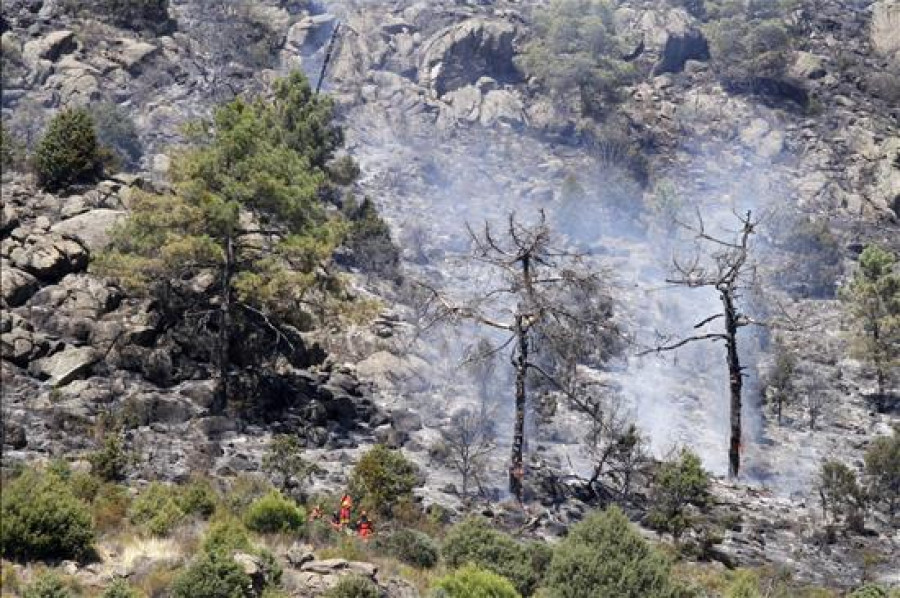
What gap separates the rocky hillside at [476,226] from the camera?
77.8 ft

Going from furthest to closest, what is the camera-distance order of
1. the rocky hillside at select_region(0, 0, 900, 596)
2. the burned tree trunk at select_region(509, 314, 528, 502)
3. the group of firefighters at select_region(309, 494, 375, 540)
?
1. the rocky hillside at select_region(0, 0, 900, 596)
2. the burned tree trunk at select_region(509, 314, 528, 502)
3. the group of firefighters at select_region(309, 494, 375, 540)

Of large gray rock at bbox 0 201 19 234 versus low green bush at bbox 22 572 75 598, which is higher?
large gray rock at bbox 0 201 19 234

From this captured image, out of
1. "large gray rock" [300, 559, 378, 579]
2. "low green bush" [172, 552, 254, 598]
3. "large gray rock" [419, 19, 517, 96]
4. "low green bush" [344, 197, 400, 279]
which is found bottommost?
"large gray rock" [300, 559, 378, 579]

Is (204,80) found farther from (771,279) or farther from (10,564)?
(10,564)

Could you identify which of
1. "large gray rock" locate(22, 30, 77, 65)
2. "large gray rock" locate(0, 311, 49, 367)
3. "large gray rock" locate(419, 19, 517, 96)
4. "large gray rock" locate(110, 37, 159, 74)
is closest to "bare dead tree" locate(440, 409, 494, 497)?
"large gray rock" locate(0, 311, 49, 367)

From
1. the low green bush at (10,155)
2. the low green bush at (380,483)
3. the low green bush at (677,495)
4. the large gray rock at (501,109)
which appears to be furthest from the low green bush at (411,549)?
the large gray rock at (501,109)

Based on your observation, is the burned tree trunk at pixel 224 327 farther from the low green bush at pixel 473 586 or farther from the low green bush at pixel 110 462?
the low green bush at pixel 473 586

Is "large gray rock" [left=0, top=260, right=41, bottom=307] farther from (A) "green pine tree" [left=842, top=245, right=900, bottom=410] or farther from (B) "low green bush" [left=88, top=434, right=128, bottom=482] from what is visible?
(A) "green pine tree" [left=842, top=245, right=900, bottom=410]

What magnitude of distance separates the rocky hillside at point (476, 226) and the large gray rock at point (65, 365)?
75mm

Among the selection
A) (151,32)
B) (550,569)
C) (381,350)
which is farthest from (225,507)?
(151,32)

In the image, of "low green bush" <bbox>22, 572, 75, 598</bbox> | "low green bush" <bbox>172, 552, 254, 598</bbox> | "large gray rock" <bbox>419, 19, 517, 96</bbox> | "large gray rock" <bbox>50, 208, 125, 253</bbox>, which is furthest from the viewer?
"large gray rock" <bbox>419, 19, 517, 96</bbox>

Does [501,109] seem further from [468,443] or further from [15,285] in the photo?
[15,285]

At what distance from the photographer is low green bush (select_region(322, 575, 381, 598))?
13070mm

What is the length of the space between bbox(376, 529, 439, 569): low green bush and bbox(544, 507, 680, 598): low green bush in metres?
2.81
